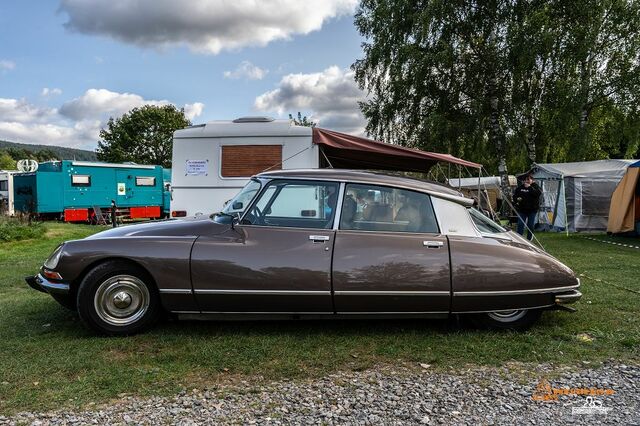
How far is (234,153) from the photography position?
848cm

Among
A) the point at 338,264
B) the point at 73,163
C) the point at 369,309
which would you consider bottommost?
the point at 369,309

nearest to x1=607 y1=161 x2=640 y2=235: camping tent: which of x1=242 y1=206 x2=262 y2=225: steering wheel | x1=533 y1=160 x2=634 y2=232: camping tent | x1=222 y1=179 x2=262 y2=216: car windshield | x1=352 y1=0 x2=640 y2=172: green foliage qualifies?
x1=533 y1=160 x2=634 y2=232: camping tent

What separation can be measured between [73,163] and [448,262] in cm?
2114

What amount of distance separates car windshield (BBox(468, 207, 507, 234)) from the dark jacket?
8.22 m

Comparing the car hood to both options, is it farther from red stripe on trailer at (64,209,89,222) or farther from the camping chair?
the camping chair

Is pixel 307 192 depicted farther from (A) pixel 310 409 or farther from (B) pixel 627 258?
(B) pixel 627 258

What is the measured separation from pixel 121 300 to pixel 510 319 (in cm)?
370

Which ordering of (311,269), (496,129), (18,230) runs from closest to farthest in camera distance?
(311,269)
(18,230)
(496,129)

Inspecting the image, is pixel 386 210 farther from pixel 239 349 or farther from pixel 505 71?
pixel 505 71

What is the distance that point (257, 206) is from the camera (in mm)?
4578

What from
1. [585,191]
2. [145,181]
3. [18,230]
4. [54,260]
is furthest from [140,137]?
[54,260]

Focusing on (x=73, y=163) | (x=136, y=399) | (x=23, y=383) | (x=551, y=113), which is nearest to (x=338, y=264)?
(x=136, y=399)

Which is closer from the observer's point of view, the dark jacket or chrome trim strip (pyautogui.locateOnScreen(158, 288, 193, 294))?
chrome trim strip (pyautogui.locateOnScreen(158, 288, 193, 294))

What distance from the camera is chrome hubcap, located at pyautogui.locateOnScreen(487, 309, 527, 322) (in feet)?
15.0
